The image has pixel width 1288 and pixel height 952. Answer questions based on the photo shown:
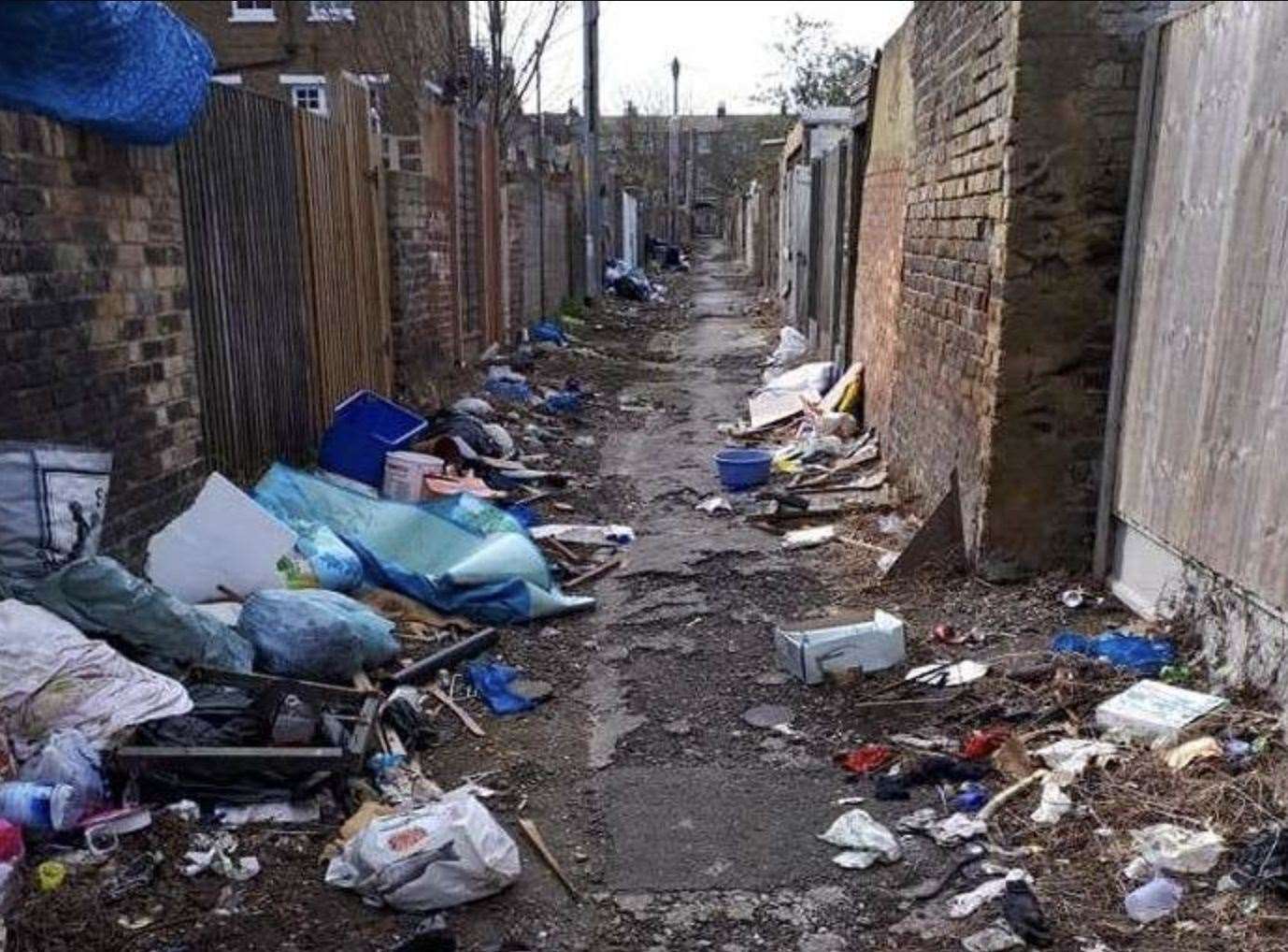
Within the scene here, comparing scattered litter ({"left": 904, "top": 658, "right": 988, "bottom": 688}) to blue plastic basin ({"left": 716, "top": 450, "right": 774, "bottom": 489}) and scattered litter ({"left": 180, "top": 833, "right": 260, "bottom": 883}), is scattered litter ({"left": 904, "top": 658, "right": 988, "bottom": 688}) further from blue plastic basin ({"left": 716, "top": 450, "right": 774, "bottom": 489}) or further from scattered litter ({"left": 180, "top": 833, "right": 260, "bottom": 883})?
blue plastic basin ({"left": 716, "top": 450, "right": 774, "bottom": 489})

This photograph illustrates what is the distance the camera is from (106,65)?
376 centimetres

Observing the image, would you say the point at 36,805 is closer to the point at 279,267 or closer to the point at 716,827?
the point at 716,827

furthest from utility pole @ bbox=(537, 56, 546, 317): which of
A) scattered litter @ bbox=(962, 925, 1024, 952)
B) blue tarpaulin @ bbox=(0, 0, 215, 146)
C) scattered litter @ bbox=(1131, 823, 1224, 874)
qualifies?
scattered litter @ bbox=(962, 925, 1024, 952)

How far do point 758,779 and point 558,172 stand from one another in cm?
1661

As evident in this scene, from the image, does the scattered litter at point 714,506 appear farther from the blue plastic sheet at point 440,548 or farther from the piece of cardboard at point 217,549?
the piece of cardboard at point 217,549

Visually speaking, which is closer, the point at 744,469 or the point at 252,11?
the point at 744,469

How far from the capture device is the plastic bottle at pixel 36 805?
282 centimetres

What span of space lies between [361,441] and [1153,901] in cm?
502

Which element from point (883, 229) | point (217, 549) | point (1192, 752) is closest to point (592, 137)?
point (883, 229)

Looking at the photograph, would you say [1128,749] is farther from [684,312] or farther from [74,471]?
[684,312]

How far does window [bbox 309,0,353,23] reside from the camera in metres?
22.7

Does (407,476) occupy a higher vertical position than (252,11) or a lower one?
lower

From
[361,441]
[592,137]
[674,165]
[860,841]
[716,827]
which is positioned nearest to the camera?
[860,841]

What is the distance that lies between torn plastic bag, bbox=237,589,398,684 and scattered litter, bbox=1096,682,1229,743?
2.63 meters
